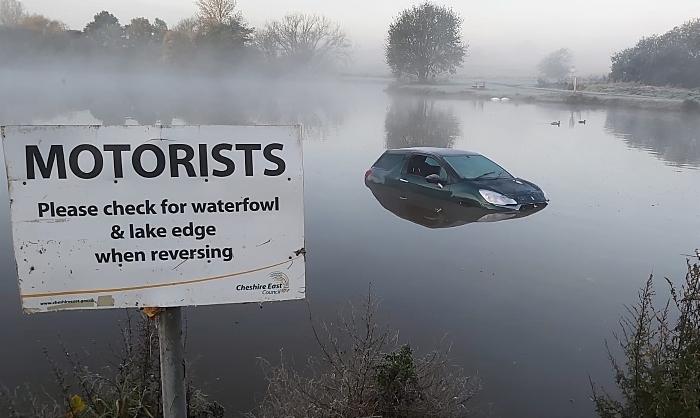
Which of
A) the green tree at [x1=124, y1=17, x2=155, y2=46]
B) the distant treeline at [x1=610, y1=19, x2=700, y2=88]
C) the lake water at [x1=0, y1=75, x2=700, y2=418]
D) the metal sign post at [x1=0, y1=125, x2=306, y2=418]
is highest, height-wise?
the green tree at [x1=124, y1=17, x2=155, y2=46]

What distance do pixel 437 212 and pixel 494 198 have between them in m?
1.18

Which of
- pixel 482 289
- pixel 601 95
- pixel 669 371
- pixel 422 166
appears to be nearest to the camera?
pixel 669 371

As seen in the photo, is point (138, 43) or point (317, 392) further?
point (138, 43)

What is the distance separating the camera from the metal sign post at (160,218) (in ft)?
6.43

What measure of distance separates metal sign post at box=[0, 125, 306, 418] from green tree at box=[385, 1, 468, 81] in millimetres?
78293

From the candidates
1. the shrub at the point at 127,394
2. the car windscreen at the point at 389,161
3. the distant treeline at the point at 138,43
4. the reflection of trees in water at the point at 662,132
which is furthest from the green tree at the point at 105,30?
the shrub at the point at 127,394

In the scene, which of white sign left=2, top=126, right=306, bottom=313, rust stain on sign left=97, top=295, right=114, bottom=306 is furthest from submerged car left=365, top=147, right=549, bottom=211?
rust stain on sign left=97, top=295, right=114, bottom=306

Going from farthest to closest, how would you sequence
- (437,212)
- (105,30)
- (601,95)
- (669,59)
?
(105,30) < (669,59) < (601,95) < (437,212)

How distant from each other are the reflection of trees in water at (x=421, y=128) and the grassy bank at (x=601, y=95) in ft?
49.0

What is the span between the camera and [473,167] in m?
11.3

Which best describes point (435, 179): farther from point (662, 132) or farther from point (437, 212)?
point (662, 132)

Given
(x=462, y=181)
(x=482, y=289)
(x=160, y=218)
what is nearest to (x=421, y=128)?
(x=462, y=181)

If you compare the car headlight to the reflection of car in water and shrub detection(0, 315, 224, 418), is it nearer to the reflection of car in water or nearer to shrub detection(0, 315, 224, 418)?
the reflection of car in water

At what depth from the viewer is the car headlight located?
34.7 feet
